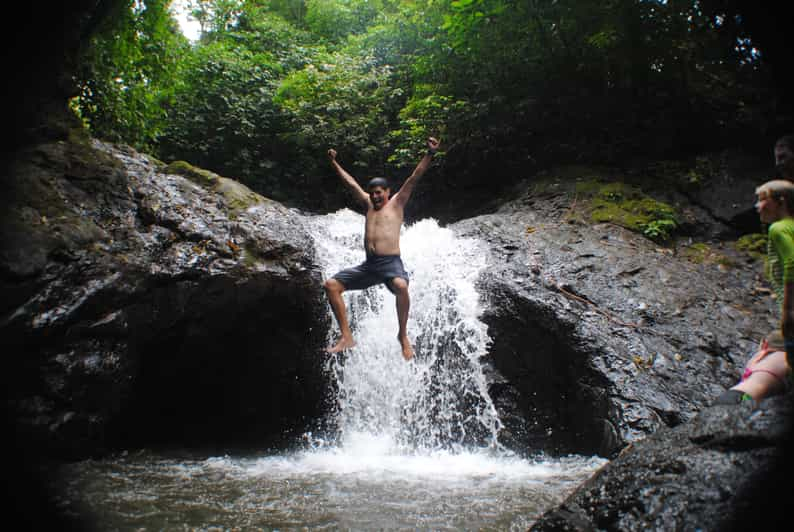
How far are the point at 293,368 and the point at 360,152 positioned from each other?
7.30 metres

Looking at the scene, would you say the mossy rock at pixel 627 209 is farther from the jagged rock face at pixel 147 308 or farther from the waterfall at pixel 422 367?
the jagged rock face at pixel 147 308

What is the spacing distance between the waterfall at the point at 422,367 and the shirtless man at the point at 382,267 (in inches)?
59.3

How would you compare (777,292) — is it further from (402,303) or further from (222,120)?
(222,120)

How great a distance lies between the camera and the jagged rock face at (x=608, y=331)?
482 centimetres

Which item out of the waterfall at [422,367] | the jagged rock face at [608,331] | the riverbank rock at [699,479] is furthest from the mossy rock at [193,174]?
the riverbank rock at [699,479]

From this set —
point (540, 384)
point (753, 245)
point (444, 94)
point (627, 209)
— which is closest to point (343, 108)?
point (444, 94)

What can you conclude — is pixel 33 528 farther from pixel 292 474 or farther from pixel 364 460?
pixel 364 460

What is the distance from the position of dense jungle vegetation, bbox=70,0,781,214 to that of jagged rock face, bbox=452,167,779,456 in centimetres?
276

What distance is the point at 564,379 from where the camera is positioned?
5.76 m

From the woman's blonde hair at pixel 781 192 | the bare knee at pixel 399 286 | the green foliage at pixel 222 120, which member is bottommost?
the bare knee at pixel 399 286

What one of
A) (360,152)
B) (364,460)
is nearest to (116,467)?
(364,460)

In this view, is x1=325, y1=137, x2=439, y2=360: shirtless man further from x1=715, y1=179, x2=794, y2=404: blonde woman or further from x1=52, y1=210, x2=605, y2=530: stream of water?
x1=715, y1=179, x2=794, y2=404: blonde woman

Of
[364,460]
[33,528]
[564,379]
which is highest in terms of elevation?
[33,528]

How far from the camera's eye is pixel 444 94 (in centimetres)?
1130
